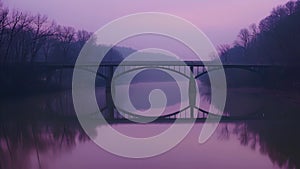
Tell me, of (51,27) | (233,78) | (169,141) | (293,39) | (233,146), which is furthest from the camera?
(233,78)

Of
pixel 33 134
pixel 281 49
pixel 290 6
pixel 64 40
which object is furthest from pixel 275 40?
pixel 33 134

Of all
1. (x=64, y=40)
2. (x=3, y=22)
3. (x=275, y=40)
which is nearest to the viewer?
(x=3, y=22)

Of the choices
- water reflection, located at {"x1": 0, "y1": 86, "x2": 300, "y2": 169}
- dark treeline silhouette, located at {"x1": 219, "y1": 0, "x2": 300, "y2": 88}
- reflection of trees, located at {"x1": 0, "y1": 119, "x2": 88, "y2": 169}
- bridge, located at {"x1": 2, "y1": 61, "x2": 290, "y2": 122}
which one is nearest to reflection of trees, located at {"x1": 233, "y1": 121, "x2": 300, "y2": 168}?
water reflection, located at {"x1": 0, "y1": 86, "x2": 300, "y2": 169}

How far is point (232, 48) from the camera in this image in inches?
2699

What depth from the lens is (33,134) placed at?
16984 millimetres

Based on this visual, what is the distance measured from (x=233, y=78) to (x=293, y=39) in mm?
13226

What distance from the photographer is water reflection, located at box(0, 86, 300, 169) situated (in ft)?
38.8

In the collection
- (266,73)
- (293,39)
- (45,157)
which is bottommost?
(45,157)

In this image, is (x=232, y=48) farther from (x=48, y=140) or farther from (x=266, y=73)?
(x=48, y=140)

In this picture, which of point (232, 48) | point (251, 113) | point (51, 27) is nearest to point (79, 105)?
point (251, 113)

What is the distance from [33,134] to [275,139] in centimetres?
971

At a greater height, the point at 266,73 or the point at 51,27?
the point at 51,27

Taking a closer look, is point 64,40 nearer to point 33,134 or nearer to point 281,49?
point 281,49

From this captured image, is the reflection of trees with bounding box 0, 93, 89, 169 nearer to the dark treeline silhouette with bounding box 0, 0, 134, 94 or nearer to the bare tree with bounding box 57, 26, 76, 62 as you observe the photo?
the dark treeline silhouette with bounding box 0, 0, 134, 94
